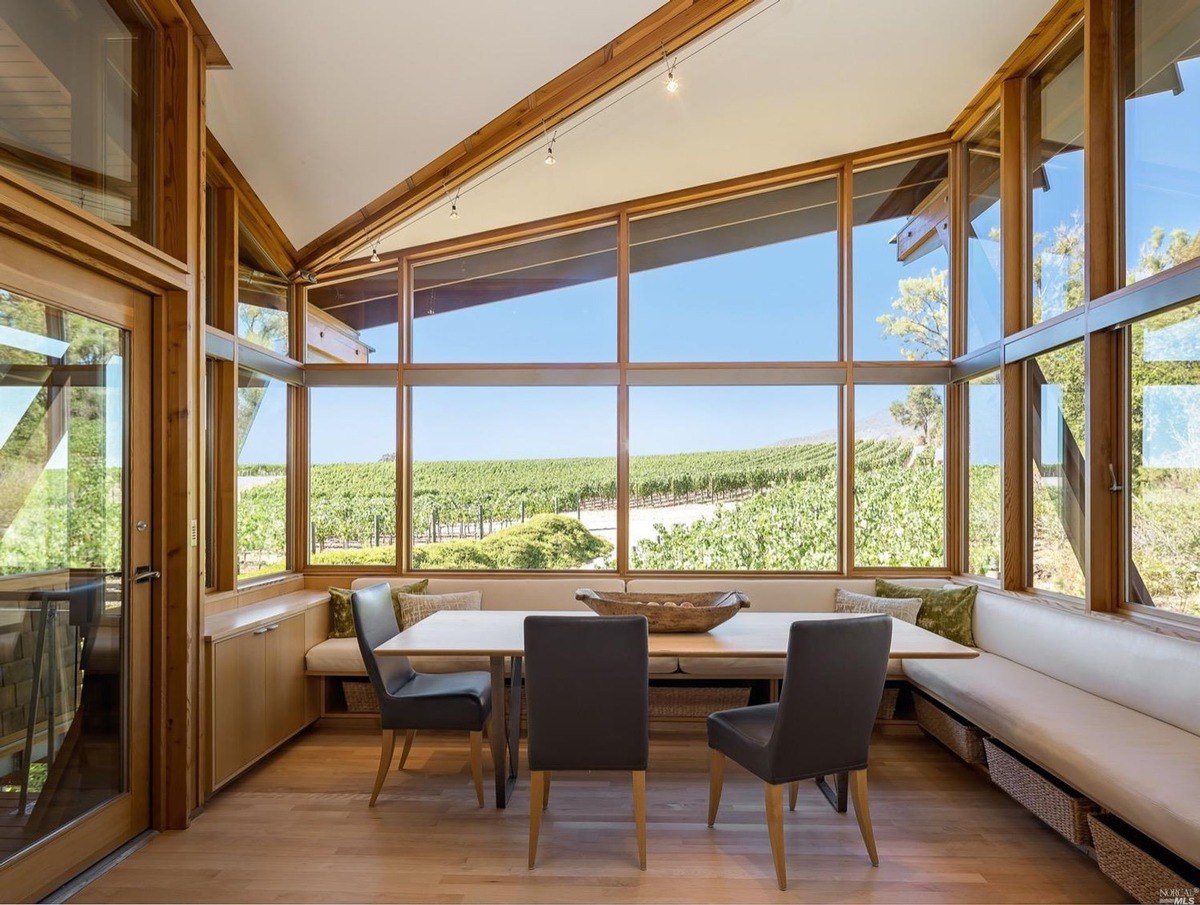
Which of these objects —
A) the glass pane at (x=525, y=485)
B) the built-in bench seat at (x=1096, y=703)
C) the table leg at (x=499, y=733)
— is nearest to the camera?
the built-in bench seat at (x=1096, y=703)

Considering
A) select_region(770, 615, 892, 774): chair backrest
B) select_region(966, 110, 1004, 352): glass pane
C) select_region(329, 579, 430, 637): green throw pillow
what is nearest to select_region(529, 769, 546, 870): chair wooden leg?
select_region(770, 615, 892, 774): chair backrest

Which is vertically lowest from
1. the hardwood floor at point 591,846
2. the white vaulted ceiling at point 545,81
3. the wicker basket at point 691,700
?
the hardwood floor at point 591,846

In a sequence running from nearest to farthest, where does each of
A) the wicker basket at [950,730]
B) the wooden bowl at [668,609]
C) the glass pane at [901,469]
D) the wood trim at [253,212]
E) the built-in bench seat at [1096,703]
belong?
the built-in bench seat at [1096,703] < the wooden bowl at [668,609] < the wicker basket at [950,730] < the wood trim at [253,212] < the glass pane at [901,469]

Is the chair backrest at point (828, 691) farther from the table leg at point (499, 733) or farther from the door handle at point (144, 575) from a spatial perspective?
the door handle at point (144, 575)

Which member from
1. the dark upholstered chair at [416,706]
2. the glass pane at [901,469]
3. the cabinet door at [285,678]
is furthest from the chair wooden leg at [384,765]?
the glass pane at [901,469]

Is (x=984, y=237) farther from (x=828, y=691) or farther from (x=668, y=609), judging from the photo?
(x=828, y=691)

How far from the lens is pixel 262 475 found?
177 inches

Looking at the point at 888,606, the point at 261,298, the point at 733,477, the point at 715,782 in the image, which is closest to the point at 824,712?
the point at 715,782

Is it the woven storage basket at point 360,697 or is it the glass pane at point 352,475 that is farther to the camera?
the glass pane at point 352,475

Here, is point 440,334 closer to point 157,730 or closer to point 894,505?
point 157,730

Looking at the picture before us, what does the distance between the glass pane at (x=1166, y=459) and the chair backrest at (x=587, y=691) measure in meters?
2.28

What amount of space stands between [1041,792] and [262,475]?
14.4 feet

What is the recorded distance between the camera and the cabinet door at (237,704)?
10.0 ft

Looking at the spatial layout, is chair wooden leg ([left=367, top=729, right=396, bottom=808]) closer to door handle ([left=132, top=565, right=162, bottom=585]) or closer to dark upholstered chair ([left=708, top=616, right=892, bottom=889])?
door handle ([left=132, top=565, right=162, bottom=585])
